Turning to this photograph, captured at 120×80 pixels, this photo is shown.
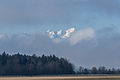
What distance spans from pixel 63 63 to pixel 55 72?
10.0 metres

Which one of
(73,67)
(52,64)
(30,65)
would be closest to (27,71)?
(30,65)

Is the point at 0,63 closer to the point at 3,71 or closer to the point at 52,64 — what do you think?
the point at 3,71

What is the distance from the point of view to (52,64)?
192750 mm

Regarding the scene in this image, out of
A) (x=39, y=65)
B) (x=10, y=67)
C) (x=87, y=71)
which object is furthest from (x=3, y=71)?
(x=87, y=71)

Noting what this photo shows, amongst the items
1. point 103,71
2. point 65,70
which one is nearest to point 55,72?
point 65,70

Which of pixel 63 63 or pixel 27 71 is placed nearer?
pixel 27 71

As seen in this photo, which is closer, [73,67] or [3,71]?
[3,71]

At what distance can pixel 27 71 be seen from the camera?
595 ft

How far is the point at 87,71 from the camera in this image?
197m

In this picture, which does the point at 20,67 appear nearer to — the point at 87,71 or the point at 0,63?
the point at 0,63

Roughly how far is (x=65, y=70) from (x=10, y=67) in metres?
35.7

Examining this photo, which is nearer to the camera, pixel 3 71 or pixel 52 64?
pixel 3 71

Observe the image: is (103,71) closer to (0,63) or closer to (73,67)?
(73,67)

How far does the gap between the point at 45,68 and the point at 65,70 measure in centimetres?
1407
